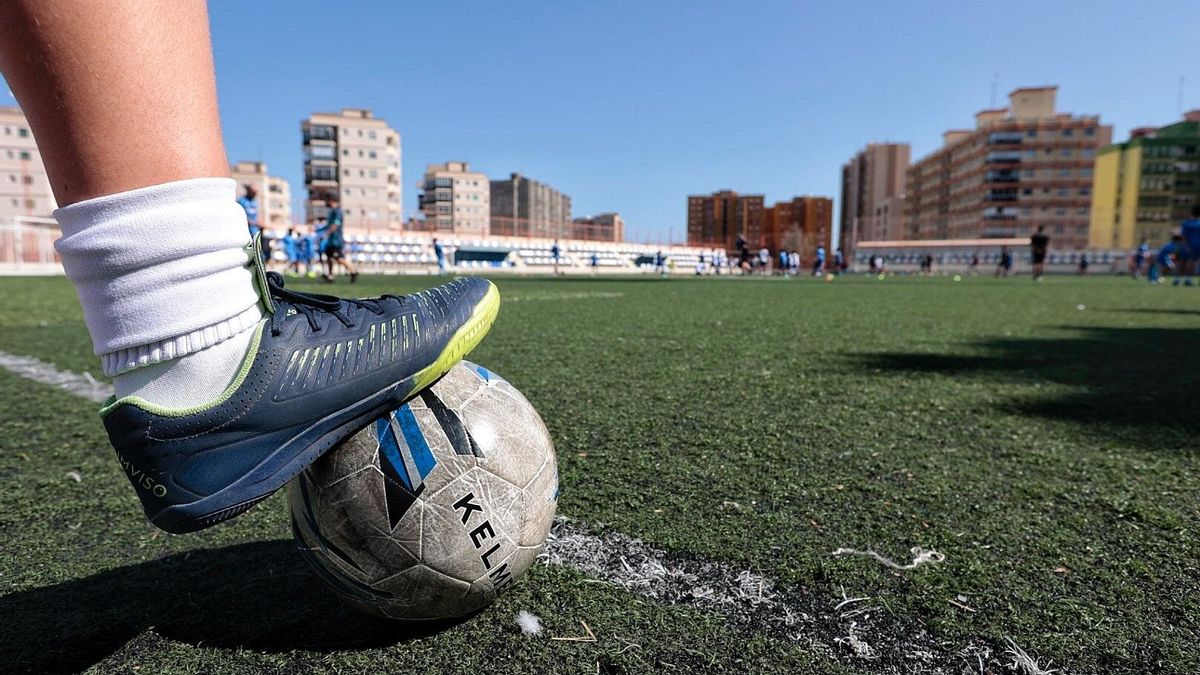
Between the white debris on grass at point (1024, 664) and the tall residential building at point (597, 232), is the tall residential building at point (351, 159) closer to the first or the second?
the tall residential building at point (597, 232)

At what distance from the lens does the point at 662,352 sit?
17.0 ft

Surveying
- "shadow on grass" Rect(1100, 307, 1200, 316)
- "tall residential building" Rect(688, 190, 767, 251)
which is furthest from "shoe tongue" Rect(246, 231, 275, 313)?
"tall residential building" Rect(688, 190, 767, 251)

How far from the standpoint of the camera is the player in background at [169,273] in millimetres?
996

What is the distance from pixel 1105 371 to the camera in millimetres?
4391

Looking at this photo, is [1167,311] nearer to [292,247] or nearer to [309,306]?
[309,306]

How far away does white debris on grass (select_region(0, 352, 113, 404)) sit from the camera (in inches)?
146

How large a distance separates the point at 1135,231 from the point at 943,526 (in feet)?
215

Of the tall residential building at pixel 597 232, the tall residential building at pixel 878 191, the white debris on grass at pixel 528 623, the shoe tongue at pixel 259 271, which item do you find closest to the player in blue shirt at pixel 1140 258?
the tall residential building at pixel 597 232

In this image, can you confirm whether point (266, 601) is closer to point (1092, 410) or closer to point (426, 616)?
point (426, 616)

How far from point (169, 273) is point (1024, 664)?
68.9 inches

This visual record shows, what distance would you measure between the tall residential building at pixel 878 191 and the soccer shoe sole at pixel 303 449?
116483 mm

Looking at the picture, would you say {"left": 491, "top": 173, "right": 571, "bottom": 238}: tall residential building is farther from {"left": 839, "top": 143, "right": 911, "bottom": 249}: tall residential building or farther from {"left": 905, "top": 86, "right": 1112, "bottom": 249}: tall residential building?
{"left": 905, "top": 86, "right": 1112, "bottom": 249}: tall residential building

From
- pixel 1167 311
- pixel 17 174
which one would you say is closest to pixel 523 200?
pixel 17 174

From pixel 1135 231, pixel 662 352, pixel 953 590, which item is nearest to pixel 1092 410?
pixel 953 590
